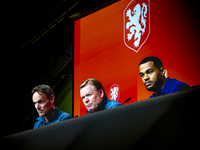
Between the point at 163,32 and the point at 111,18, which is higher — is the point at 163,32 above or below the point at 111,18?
below

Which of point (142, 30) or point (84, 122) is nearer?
point (84, 122)

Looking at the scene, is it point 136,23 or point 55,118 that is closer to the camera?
point 136,23

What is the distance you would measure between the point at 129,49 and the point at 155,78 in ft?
1.78

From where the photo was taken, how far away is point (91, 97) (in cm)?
365

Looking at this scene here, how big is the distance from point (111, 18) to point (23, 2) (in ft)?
7.76

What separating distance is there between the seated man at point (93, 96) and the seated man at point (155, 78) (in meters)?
0.57

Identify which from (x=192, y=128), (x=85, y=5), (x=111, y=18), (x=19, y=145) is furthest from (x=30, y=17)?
(x=192, y=128)

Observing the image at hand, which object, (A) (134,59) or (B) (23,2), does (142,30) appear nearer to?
(A) (134,59)

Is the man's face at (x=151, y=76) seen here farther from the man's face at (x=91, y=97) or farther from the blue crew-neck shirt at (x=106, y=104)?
the man's face at (x=91, y=97)

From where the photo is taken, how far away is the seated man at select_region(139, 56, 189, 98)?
296cm

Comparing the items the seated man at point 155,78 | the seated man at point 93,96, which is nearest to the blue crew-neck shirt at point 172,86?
the seated man at point 155,78

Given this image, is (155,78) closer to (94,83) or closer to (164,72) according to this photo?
(164,72)

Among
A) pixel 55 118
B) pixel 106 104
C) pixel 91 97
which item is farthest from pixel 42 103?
pixel 106 104

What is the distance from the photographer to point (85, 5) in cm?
528
